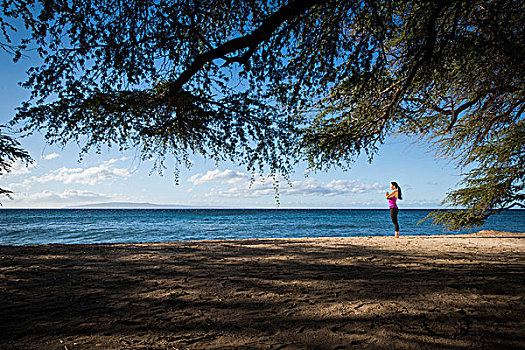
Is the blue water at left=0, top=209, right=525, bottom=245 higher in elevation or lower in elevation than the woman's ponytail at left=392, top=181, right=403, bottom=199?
lower

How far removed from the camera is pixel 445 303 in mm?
3172

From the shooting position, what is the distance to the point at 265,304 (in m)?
3.21

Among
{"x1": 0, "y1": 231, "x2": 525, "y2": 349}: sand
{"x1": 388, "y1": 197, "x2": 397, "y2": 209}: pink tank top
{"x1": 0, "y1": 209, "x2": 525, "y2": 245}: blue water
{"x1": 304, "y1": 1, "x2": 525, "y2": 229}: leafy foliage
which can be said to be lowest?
{"x1": 0, "y1": 209, "x2": 525, "y2": 245}: blue water

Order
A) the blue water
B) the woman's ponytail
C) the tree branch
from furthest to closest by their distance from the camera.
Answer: the blue water, the woman's ponytail, the tree branch

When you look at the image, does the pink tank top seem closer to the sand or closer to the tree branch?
the sand

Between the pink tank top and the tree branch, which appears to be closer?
the tree branch

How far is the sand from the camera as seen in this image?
7.88 ft

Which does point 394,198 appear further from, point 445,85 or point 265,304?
point 265,304

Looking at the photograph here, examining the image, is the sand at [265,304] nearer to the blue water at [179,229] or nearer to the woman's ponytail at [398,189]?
the woman's ponytail at [398,189]

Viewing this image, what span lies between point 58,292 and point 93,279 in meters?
0.67

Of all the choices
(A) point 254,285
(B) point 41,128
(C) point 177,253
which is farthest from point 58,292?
(C) point 177,253

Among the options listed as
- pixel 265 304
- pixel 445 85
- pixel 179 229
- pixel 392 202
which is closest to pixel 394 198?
pixel 392 202

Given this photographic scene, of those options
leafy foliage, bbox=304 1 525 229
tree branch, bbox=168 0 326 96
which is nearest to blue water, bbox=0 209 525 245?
leafy foliage, bbox=304 1 525 229

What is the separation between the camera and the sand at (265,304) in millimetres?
2402
